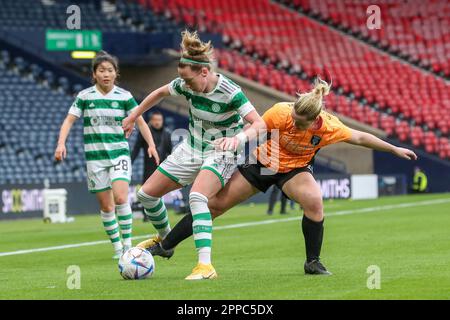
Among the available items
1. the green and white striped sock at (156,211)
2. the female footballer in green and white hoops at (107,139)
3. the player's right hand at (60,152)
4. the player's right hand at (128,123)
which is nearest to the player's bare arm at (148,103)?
the player's right hand at (128,123)

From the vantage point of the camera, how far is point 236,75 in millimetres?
38688

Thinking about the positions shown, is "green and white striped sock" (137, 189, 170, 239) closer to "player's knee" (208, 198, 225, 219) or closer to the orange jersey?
"player's knee" (208, 198, 225, 219)

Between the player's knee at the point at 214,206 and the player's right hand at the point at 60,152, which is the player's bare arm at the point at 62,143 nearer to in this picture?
the player's right hand at the point at 60,152

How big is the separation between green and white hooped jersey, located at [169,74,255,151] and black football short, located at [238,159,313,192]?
38 cm

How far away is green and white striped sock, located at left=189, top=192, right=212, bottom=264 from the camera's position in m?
9.95

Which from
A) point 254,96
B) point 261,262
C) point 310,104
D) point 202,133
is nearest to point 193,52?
point 202,133

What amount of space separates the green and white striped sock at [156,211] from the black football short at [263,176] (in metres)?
1.07

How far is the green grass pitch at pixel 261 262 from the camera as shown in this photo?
8.86m

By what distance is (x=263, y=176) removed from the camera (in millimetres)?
10422
